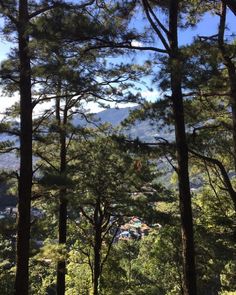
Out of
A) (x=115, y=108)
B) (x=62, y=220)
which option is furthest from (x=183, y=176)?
(x=62, y=220)

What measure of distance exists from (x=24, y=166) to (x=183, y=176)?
3.56m

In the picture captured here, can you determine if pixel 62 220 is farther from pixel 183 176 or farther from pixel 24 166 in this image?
pixel 183 176

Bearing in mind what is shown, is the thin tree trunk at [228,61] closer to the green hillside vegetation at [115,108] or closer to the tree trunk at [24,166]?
the green hillside vegetation at [115,108]

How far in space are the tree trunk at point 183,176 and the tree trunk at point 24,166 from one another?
3192 mm

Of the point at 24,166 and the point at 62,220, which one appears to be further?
the point at 62,220

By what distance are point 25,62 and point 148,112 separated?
304 centimetres

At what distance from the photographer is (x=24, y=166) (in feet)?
29.6

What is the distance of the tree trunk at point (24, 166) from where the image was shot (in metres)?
8.86

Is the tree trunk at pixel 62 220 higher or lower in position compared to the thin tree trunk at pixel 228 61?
lower

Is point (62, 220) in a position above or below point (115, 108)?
below

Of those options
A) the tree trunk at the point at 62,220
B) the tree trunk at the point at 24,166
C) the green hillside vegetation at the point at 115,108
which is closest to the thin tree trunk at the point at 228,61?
the green hillside vegetation at the point at 115,108

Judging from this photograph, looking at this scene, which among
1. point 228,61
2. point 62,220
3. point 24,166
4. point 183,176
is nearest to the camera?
point 183,176

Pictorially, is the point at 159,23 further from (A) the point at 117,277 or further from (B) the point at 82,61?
(A) the point at 117,277

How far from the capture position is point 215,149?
11.5m
